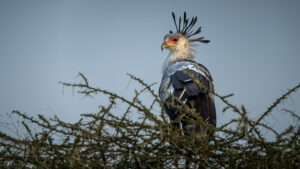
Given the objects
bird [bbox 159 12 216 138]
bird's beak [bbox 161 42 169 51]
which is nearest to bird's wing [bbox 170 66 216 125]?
bird [bbox 159 12 216 138]

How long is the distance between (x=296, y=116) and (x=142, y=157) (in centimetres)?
107

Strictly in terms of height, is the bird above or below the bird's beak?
below

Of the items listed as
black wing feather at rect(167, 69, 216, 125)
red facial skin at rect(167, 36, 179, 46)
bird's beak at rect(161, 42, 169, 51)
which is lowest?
black wing feather at rect(167, 69, 216, 125)

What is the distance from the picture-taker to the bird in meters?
3.39

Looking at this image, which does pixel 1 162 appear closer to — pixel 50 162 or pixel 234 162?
pixel 50 162

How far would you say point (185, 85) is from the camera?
349 cm

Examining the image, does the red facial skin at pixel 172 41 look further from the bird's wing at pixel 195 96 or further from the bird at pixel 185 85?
the bird's wing at pixel 195 96

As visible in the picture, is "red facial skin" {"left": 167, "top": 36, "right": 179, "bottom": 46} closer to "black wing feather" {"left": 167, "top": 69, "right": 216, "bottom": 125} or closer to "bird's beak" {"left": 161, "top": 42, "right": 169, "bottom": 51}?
"bird's beak" {"left": 161, "top": 42, "right": 169, "bottom": 51}

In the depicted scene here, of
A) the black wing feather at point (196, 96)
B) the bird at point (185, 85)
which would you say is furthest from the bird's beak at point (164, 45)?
the black wing feather at point (196, 96)

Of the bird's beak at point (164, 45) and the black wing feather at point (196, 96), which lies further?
the bird's beak at point (164, 45)

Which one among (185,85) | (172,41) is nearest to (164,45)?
(172,41)

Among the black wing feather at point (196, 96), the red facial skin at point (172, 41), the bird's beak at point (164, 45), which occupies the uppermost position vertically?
the red facial skin at point (172, 41)

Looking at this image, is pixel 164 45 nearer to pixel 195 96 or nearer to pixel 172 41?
pixel 172 41

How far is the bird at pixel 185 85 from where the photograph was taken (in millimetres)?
3387
